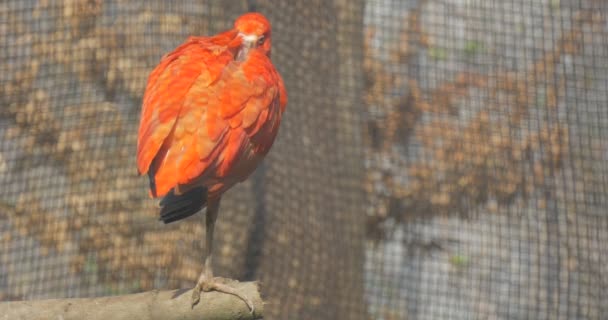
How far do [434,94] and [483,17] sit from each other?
0.38 meters

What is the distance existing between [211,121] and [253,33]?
457 mm

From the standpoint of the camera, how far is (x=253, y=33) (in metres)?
2.82

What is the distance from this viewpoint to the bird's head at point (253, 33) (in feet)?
9.20

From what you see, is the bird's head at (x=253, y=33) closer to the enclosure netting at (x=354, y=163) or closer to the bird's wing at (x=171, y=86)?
the bird's wing at (x=171, y=86)

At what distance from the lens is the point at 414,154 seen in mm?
4559

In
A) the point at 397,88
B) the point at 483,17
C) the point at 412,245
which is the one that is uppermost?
the point at 483,17

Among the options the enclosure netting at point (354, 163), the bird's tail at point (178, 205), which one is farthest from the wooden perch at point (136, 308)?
the enclosure netting at point (354, 163)

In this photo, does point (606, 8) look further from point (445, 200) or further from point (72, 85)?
point (72, 85)

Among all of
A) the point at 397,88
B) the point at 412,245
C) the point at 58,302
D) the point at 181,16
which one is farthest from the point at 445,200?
the point at 58,302

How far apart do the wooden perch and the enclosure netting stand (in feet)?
4.15

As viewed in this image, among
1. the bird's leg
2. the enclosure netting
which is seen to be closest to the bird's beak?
the bird's leg

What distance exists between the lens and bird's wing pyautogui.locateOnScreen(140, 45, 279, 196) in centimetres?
235

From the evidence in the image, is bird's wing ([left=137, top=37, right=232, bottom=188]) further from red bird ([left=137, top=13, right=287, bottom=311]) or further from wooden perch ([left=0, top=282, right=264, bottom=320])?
wooden perch ([left=0, top=282, right=264, bottom=320])

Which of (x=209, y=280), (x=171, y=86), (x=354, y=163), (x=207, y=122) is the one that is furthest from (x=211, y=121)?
(x=354, y=163)
